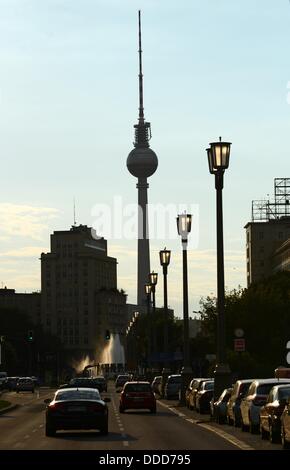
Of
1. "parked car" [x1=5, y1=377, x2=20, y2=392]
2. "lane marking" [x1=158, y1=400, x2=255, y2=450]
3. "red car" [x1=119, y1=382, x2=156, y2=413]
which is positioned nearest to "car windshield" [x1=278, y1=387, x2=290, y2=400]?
"lane marking" [x1=158, y1=400, x2=255, y2=450]

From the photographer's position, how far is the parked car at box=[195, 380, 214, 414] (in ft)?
175

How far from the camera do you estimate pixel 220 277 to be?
45625 mm

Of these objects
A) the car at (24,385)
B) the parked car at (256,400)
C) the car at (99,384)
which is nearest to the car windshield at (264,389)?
the parked car at (256,400)

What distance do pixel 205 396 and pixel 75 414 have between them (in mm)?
17783

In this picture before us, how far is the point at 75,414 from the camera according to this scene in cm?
3675

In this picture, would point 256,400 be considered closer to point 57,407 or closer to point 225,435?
point 225,435

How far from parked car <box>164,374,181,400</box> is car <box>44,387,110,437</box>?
42567 millimetres

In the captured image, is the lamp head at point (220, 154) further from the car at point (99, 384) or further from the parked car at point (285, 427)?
the car at point (99, 384)

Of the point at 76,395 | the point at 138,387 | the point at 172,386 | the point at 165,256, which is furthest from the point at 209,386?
the point at 172,386

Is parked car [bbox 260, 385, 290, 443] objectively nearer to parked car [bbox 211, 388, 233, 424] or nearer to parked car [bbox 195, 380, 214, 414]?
parked car [bbox 211, 388, 233, 424]

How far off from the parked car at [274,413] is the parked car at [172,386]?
46.6m

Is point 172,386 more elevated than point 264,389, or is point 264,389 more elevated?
point 172,386
